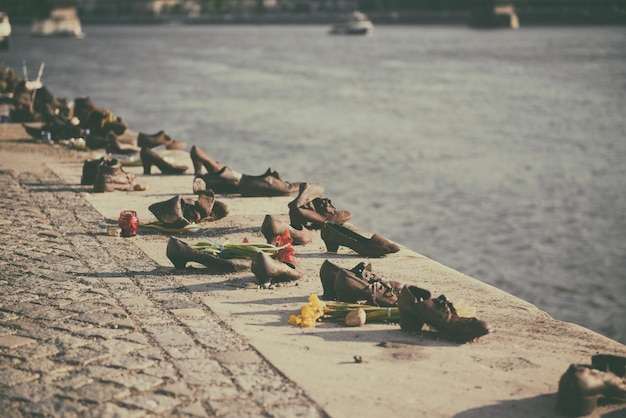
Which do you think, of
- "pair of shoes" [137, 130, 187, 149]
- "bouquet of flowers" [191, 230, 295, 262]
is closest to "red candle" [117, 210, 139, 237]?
"bouquet of flowers" [191, 230, 295, 262]

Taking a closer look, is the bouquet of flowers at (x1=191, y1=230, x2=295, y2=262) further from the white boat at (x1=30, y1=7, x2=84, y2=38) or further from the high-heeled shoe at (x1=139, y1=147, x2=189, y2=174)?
the white boat at (x1=30, y1=7, x2=84, y2=38)


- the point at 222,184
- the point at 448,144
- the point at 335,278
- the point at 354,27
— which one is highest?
the point at 335,278

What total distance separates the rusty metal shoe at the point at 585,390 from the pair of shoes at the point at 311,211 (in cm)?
417

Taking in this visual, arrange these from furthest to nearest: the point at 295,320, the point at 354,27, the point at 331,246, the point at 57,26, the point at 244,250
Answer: the point at 57,26
the point at 354,27
the point at 331,246
the point at 244,250
the point at 295,320

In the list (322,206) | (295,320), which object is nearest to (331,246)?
(322,206)

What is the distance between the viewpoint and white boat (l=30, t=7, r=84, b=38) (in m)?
141

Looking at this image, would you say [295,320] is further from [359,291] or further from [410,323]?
[410,323]

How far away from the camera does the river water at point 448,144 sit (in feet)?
58.4

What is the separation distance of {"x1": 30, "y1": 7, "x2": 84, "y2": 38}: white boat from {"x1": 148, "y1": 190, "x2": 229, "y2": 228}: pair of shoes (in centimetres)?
14024

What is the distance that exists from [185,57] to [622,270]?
242ft

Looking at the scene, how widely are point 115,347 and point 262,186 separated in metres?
5.36

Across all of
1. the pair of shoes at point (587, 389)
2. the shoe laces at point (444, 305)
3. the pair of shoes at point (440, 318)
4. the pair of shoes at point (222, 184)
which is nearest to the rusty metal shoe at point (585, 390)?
the pair of shoes at point (587, 389)

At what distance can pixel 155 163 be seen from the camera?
40.1 feet

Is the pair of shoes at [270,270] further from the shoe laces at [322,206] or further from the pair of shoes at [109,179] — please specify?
the pair of shoes at [109,179]
